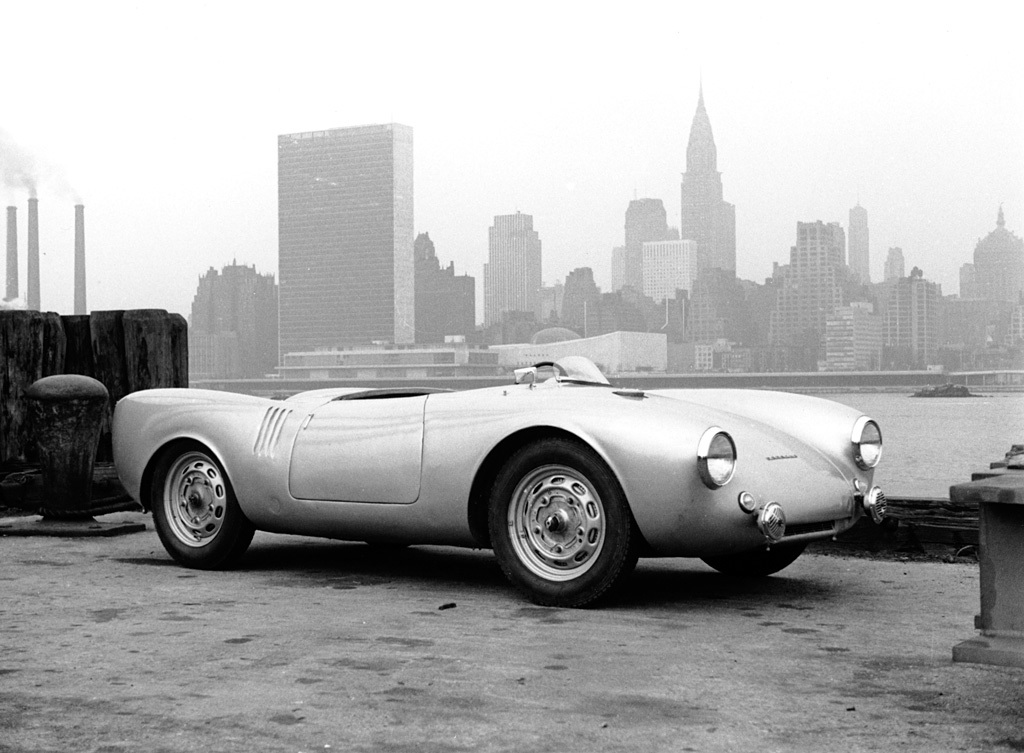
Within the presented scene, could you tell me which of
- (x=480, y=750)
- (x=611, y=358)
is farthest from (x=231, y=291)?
(x=480, y=750)

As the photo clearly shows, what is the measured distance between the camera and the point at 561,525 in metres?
4.17

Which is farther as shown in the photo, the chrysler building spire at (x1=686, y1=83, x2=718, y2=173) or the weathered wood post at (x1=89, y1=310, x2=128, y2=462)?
the chrysler building spire at (x1=686, y1=83, x2=718, y2=173)

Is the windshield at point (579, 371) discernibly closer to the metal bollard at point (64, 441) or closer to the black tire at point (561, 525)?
the black tire at point (561, 525)

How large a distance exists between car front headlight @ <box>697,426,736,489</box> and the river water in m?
2.50

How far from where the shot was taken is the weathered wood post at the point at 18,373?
789 cm

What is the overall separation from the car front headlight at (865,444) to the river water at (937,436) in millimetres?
1630

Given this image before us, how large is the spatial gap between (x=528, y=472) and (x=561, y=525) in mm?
225

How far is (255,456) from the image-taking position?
5.02 m

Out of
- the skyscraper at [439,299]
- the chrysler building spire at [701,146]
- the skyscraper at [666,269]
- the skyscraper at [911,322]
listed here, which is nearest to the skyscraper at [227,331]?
the skyscraper at [439,299]

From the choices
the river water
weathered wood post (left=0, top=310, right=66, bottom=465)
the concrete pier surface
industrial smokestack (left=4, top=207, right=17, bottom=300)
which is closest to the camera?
the concrete pier surface

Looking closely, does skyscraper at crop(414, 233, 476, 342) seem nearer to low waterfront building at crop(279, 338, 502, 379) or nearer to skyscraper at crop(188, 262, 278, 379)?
low waterfront building at crop(279, 338, 502, 379)

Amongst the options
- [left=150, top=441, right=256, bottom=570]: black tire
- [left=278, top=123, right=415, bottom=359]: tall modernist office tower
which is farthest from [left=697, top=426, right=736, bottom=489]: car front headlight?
[left=278, top=123, right=415, bottom=359]: tall modernist office tower

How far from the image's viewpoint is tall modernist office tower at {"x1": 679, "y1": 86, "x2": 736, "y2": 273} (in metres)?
152

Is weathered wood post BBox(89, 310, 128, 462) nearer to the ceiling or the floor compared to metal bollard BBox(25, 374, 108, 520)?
nearer to the ceiling
